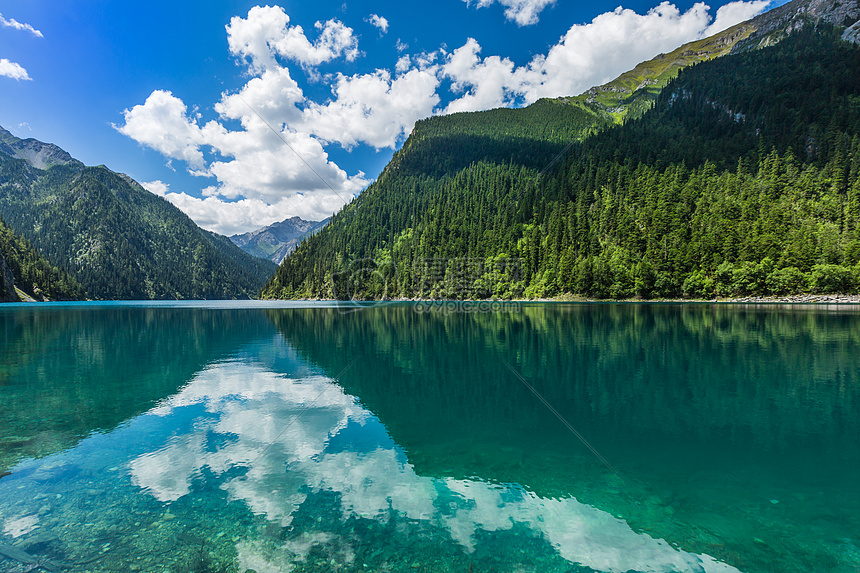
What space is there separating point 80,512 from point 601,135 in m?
198

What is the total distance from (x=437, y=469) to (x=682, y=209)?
132239mm

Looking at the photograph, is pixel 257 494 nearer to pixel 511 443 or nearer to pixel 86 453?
pixel 86 453

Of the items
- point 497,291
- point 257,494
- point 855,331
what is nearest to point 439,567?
point 257,494

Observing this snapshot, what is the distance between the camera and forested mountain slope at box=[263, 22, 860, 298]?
94.8m

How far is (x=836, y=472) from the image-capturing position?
939 cm

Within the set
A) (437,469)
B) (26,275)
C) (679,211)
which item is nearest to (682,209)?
(679,211)

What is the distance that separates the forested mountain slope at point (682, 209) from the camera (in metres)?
94.8

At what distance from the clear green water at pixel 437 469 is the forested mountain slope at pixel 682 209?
91.8 metres

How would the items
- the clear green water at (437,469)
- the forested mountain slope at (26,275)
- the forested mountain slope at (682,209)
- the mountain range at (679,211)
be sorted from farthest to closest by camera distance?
1. the forested mountain slope at (26,275)
2. the mountain range at (679,211)
3. the forested mountain slope at (682,209)
4. the clear green water at (437,469)

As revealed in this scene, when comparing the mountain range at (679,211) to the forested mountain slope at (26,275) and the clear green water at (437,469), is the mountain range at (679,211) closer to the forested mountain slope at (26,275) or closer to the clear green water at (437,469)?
the forested mountain slope at (26,275)

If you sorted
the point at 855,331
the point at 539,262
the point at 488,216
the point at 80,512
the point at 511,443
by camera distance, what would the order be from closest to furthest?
the point at 80,512, the point at 511,443, the point at 855,331, the point at 539,262, the point at 488,216

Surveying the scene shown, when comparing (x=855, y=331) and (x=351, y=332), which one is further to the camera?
(x=351, y=332)

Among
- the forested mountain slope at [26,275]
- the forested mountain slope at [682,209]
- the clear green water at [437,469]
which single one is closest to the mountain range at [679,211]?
the forested mountain slope at [682,209]

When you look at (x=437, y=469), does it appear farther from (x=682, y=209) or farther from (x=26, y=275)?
Result: (x=26, y=275)
